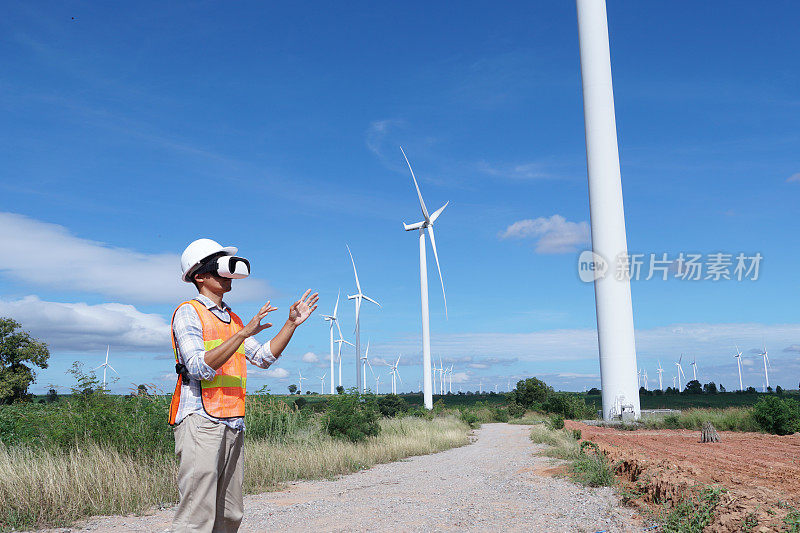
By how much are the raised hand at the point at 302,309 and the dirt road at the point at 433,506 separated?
4.53m

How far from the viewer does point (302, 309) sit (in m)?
5.05

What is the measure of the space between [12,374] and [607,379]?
125 feet

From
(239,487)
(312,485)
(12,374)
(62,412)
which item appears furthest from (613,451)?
(12,374)

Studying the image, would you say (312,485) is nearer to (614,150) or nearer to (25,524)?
(25,524)

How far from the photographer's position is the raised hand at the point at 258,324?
4.28m

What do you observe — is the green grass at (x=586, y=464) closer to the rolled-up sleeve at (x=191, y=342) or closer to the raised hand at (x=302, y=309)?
the raised hand at (x=302, y=309)

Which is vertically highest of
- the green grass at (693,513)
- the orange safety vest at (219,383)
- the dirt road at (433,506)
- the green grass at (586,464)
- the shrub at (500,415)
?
the orange safety vest at (219,383)

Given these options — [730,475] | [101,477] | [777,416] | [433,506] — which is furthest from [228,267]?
[777,416]

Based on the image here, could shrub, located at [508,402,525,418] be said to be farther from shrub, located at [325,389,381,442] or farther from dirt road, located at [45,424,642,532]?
dirt road, located at [45,424,642,532]

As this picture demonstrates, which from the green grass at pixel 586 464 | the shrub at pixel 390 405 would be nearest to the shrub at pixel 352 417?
the green grass at pixel 586 464

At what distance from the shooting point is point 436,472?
1487 cm

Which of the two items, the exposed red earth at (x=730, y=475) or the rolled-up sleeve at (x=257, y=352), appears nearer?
the rolled-up sleeve at (x=257, y=352)

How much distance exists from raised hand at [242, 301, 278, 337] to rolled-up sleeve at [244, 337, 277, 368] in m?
0.45

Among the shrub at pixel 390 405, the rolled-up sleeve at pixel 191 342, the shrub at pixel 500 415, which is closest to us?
the rolled-up sleeve at pixel 191 342
